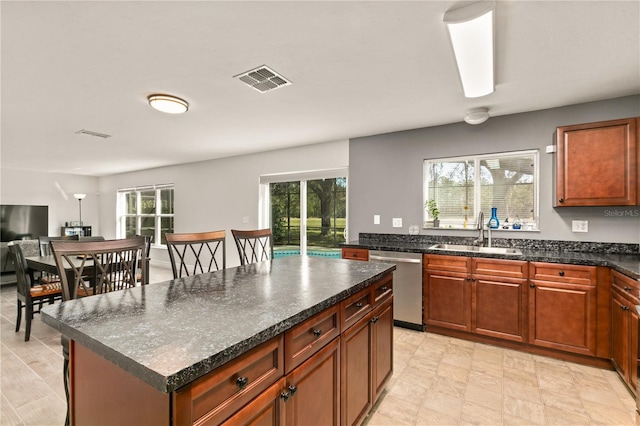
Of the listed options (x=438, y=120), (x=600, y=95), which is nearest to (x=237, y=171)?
(x=438, y=120)

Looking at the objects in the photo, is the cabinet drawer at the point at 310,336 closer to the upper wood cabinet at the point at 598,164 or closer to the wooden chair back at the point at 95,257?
the wooden chair back at the point at 95,257

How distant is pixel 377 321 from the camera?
1834mm

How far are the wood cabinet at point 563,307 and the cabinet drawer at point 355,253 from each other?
1.59m

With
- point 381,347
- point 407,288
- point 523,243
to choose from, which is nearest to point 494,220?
point 523,243

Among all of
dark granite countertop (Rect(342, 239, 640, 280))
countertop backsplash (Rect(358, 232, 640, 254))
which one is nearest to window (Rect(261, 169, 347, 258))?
countertop backsplash (Rect(358, 232, 640, 254))

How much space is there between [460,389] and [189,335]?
2145 mm

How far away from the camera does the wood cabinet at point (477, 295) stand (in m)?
2.79

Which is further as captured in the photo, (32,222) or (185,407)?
(32,222)

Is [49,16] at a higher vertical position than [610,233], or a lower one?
higher

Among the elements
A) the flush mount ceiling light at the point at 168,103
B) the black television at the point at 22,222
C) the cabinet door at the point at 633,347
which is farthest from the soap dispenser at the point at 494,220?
the black television at the point at 22,222

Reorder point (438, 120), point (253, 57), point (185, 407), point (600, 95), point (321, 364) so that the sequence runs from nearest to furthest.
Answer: point (185, 407), point (321, 364), point (253, 57), point (600, 95), point (438, 120)

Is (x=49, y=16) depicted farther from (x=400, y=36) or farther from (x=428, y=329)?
(x=428, y=329)

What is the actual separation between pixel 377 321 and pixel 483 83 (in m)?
2.04

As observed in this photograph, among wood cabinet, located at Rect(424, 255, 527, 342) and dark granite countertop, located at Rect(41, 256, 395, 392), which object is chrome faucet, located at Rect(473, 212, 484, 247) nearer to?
wood cabinet, located at Rect(424, 255, 527, 342)
